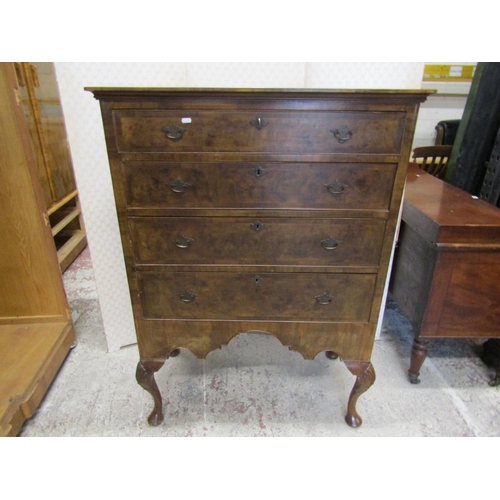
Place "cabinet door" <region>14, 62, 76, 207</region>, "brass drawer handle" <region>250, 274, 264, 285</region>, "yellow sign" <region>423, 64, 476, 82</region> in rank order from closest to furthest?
"brass drawer handle" <region>250, 274, 264, 285</region> → "cabinet door" <region>14, 62, 76, 207</region> → "yellow sign" <region>423, 64, 476, 82</region>

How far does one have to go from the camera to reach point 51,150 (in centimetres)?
271

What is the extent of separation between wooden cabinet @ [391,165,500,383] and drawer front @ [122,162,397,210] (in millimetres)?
533

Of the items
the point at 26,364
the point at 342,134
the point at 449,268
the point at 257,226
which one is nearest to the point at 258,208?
the point at 257,226

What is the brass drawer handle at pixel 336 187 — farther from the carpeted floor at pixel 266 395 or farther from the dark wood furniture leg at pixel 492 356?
the dark wood furniture leg at pixel 492 356

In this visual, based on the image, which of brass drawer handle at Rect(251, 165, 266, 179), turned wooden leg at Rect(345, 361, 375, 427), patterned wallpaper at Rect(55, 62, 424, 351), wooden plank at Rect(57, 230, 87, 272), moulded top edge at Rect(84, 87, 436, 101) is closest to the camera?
moulded top edge at Rect(84, 87, 436, 101)

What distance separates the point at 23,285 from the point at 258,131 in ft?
5.00

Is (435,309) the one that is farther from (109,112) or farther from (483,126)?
(109,112)

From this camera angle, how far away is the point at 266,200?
111cm

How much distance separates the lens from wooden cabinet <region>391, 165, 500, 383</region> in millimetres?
1419

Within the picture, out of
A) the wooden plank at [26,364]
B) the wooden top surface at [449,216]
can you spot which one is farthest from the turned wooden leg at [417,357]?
the wooden plank at [26,364]

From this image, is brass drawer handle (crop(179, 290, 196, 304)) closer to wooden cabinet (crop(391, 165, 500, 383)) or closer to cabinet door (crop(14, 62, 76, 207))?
wooden cabinet (crop(391, 165, 500, 383))

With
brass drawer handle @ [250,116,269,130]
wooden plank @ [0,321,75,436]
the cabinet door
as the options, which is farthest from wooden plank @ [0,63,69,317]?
brass drawer handle @ [250,116,269,130]

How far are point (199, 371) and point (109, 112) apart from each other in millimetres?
1316

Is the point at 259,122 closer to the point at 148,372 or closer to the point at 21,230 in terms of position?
the point at 148,372
